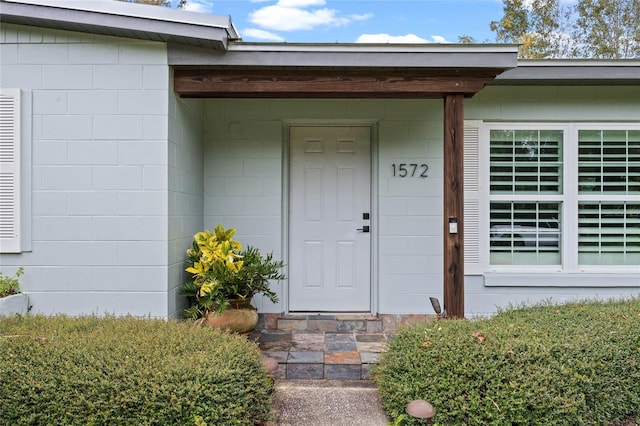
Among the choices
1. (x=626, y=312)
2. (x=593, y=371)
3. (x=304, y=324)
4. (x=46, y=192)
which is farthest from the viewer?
(x=304, y=324)

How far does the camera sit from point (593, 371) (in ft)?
8.64

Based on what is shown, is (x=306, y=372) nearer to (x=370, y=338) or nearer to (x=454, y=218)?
(x=370, y=338)

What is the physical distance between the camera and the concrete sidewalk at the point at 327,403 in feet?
9.39

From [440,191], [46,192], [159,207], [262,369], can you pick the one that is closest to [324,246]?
[440,191]

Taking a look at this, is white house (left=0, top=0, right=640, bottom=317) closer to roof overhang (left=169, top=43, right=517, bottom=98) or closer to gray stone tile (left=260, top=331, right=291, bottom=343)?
roof overhang (left=169, top=43, right=517, bottom=98)

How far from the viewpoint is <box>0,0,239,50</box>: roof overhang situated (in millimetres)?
3521

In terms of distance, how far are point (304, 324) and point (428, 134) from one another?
7.54ft

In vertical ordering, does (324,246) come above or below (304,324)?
above

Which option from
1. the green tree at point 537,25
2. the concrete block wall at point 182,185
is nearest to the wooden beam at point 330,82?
the concrete block wall at point 182,185

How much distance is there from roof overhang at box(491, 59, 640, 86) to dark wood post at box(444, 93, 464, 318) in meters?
1.07

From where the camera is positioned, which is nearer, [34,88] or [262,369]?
[262,369]

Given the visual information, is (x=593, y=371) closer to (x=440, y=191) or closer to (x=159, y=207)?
(x=440, y=191)

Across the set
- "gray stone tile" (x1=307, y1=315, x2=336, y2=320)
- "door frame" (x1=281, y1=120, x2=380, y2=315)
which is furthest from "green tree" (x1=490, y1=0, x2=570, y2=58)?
"gray stone tile" (x1=307, y1=315, x2=336, y2=320)

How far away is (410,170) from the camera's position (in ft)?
15.5
